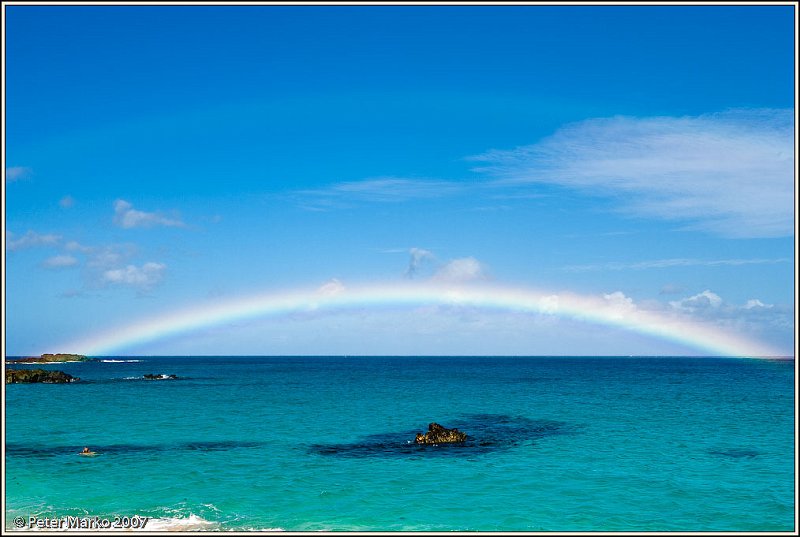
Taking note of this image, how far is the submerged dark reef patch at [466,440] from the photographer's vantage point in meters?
43.0

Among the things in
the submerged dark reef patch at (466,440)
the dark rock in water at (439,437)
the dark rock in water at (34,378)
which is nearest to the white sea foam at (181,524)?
the submerged dark reef patch at (466,440)

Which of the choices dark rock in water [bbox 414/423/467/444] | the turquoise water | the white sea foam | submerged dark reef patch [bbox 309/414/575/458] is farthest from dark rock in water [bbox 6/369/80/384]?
the white sea foam

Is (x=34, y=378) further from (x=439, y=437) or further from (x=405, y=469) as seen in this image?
(x=405, y=469)

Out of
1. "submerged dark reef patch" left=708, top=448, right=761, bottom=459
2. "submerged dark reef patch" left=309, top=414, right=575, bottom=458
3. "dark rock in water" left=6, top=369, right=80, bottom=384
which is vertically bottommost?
"dark rock in water" left=6, top=369, right=80, bottom=384

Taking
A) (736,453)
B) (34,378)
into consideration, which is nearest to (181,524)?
(736,453)

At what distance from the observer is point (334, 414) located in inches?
2657

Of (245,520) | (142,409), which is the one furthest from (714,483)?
(142,409)

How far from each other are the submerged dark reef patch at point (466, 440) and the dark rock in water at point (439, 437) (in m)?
0.60

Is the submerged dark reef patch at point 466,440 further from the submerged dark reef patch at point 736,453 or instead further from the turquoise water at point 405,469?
the submerged dark reef patch at point 736,453

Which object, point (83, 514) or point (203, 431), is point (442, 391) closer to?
point (203, 431)

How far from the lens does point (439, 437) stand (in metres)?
46.6

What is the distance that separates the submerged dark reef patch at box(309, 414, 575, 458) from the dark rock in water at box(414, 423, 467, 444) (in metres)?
0.60

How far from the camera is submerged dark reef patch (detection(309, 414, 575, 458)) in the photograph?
1692 inches

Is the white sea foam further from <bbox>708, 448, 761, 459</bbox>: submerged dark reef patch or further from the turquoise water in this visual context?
<bbox>708, 448, 761, 459</bbox>: submerged dark reef patch
